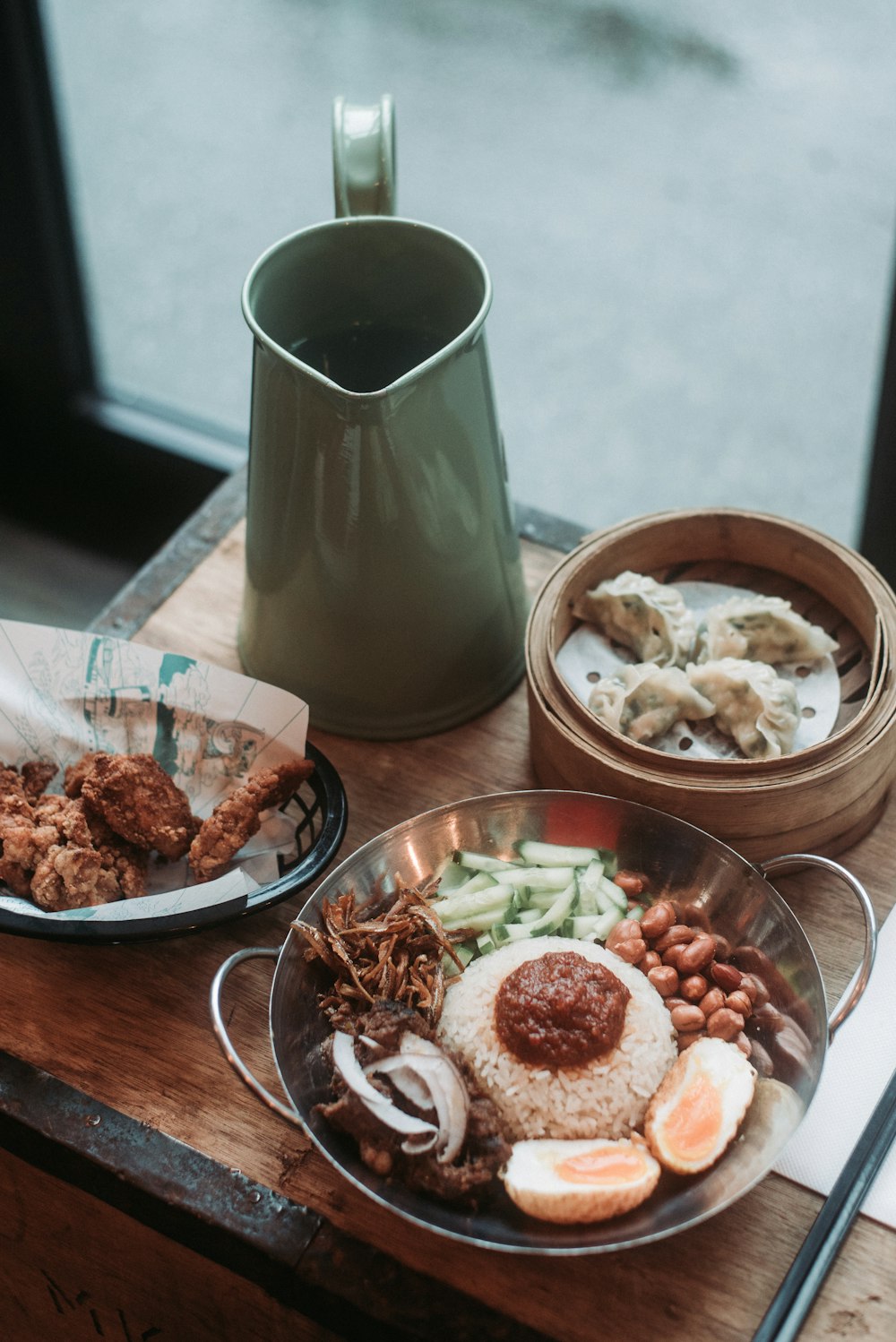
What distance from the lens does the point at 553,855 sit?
1.43m

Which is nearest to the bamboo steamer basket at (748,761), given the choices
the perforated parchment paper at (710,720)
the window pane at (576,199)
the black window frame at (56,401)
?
the perforated parchment paper at (710,720)

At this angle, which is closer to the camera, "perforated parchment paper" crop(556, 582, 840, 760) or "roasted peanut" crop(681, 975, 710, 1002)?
"roasted peanut" crop(681, 975, 710, 1002)

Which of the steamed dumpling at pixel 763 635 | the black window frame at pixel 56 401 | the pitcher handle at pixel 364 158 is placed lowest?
the black window frame at pixel 56 401

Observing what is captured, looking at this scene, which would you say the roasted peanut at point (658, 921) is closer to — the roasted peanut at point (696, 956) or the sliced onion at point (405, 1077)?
the roasted peanut at point (696, 956)

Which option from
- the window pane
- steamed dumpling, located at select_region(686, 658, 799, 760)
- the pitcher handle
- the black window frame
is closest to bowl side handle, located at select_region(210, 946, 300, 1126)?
steamed dumpling, located at select_region(686, 658, 799, 760)

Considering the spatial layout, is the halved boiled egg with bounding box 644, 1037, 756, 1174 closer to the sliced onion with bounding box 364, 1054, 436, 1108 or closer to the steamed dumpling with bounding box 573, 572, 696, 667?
the sliced onion with bounding box 364, 1054, 436, 1108

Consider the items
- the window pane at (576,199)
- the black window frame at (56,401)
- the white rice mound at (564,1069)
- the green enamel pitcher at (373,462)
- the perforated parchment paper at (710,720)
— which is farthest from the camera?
the black window frame at (56,401)

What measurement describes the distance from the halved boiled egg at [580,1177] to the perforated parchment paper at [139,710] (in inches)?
23.1

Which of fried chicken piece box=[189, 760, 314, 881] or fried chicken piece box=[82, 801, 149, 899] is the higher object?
fried chicken piece box=[189, 760, 314, 881]

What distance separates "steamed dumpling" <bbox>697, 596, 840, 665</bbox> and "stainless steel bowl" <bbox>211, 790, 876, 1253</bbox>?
0.29m

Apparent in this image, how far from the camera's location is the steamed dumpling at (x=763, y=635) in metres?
1.59

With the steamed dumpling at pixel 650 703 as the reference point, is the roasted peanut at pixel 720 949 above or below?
below

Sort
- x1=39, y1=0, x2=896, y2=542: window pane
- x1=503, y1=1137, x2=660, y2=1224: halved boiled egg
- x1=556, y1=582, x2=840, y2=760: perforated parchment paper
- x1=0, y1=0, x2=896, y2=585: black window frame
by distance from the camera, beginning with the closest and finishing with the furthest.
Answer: x1=503, y1=1137, x2=660, y2=1224: halved boiled egg
x1=556, y1=582, x2=840, y2=760: perforated parchment paper
x1=39, y1=0, x2=896, y2=542: window pane
x1=0, y1=0, x2=896, y2=585: black window frame

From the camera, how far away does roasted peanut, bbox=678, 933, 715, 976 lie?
1327 millimetres
